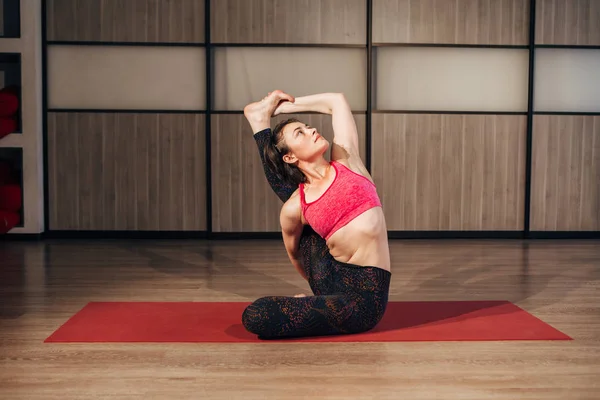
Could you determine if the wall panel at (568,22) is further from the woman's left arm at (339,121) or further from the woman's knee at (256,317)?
the woman's knee at (256,317)

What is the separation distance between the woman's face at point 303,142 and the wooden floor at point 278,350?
2.33 feet

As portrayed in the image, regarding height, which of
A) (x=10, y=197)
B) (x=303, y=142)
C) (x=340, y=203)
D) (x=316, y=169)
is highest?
(x=303, y=142)

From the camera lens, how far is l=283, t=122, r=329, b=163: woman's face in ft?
8.42

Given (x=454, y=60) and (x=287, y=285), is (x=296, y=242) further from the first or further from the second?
(x=454, y=60)

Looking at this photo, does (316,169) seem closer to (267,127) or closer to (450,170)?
(267,127)

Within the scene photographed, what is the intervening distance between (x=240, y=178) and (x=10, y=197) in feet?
5.67

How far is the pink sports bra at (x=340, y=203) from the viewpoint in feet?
8.34

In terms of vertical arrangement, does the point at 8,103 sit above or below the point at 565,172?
above

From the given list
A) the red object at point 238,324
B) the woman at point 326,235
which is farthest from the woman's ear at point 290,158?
the red object at point 238,324

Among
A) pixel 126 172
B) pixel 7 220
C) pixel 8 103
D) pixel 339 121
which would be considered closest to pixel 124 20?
pixel 8 103

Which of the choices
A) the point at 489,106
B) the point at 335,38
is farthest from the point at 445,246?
the point at 335,38

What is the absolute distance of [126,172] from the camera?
17.5 feet

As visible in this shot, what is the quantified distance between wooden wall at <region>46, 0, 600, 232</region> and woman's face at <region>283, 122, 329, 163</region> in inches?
109

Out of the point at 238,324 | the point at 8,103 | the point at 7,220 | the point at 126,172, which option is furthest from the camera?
the point at 126,172
